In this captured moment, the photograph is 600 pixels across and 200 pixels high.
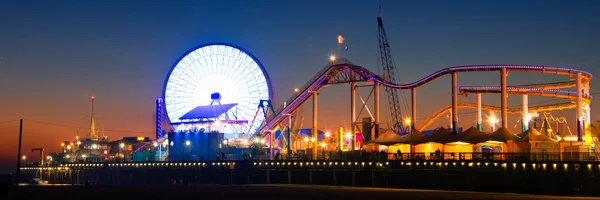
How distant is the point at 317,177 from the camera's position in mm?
77125

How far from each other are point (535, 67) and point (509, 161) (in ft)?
55.2

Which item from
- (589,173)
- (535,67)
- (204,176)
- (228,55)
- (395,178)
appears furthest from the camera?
(228,55)

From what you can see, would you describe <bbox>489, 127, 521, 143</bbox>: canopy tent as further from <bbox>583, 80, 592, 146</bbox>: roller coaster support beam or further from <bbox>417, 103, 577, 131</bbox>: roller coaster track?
<bbox>417, 103, 577, 131</bbox>: roller coaster track

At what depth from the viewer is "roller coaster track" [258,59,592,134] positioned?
74938mm

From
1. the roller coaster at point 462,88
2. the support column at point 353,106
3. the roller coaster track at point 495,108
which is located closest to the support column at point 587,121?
the roller coaster at point 462,88

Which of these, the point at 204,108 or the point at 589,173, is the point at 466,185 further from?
the point at 204,108

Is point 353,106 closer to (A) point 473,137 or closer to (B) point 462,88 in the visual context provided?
(B) point 462,88

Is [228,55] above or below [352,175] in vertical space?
above

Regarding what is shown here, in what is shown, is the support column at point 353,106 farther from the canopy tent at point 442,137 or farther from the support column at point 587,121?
the support column at point 587,121

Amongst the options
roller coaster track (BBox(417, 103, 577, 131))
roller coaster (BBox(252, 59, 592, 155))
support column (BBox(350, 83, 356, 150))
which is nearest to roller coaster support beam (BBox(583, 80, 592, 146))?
roller coaster (BBox(252, 59, 592, 155))

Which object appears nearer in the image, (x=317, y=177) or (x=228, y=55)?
(x=317, y=177)

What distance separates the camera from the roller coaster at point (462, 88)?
7500 cm

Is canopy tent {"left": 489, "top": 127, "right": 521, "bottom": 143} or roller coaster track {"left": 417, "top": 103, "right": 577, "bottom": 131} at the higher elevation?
roller coaster track {"left": 417, "top": 103, "right": 577, "bottom": 131}

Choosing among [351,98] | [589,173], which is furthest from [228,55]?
[589,173]
